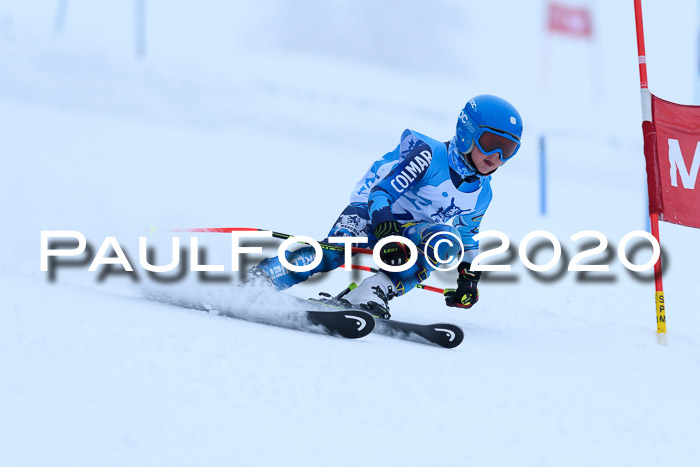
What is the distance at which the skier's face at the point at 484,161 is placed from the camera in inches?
163

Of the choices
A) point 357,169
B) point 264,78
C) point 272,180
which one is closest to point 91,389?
point 272,180

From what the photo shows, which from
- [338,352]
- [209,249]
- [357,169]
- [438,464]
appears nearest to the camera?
[438,464]

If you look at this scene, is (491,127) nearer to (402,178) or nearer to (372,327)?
(402,178)

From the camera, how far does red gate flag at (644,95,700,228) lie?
4.97 meters

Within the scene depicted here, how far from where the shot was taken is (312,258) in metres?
4.45

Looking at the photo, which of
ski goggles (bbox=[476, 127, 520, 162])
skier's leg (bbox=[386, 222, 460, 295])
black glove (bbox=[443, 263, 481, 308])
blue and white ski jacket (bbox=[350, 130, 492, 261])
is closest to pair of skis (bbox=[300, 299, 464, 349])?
skier's leg (bbox=[386, 222, 460, 295])

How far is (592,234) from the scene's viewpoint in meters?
8.77

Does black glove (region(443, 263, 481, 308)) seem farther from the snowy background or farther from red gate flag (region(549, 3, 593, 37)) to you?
red gate flag (region(549, 3, 593, 37))

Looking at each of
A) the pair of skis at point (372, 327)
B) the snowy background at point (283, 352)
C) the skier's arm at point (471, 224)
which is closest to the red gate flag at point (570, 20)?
the snowy background at point (283, 352)

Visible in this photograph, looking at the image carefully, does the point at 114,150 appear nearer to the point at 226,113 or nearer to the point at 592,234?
the point at 226,113

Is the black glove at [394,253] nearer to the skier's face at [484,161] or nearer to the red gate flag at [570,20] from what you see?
the skier's face at [484,161]

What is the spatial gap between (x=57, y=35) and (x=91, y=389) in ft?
61.2

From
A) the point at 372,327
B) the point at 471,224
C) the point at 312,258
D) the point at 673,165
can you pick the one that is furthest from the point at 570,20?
the point at 372,327

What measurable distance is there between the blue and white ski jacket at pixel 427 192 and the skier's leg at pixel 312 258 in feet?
0.81
